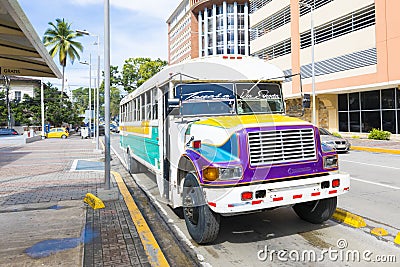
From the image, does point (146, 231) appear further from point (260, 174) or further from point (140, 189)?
point (140, 189)

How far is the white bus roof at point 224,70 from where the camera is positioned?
5809mm

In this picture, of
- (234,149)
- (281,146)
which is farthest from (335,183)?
(234,149)

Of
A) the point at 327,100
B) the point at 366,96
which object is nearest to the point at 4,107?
the point at 327,100

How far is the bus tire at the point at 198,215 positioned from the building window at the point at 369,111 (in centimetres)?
2098

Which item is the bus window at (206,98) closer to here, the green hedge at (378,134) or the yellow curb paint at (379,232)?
the yellow curb paint at (379,232)

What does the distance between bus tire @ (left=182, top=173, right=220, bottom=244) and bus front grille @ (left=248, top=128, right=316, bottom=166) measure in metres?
0.88

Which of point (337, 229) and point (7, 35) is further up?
point (7, 35)

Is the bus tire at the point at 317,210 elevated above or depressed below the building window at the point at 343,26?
below

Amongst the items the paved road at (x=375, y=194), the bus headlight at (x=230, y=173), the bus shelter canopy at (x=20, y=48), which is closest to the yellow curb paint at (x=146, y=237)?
the bus headlight at (x=230, y=173)

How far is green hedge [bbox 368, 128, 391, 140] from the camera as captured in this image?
2192 centimetres

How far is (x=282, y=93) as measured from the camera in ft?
20.6

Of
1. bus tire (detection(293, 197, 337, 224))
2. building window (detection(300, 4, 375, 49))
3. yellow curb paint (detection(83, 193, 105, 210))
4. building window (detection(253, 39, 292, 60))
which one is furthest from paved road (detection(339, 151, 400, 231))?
building window (detection(253, 39, 292, 60))

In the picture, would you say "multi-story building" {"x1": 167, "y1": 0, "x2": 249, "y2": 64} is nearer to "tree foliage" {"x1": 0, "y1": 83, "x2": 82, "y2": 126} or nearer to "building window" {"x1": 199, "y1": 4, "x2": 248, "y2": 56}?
"building window" {"x1": 199, "y1": 4, "x2": 248, "y2": 56}

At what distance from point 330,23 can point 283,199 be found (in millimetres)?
25666
